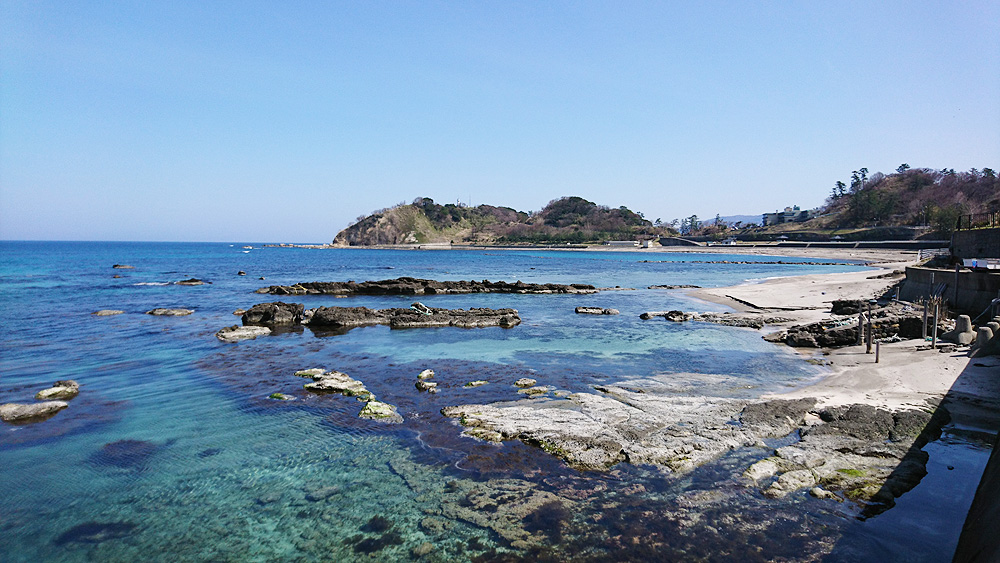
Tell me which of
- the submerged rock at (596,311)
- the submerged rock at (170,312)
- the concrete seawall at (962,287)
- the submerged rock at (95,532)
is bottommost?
the submerged rock at (596,311)

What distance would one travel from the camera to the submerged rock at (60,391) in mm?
13023

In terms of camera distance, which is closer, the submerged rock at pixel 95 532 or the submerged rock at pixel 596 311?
the submerged rock at pixel 95 532

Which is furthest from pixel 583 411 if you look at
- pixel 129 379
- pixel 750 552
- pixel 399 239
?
pixel 399 239

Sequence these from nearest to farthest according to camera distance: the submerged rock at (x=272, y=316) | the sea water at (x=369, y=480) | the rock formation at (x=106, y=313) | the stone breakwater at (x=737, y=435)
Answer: the sea water at (x=369, y=480) < the stone breakwater at (x=737, y=435) < the submerged rock at (x=272, y=316) < the rock formation at (x=106, y=313)

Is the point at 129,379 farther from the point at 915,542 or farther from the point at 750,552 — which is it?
the point at 915,542

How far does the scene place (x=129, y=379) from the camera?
15.1 m

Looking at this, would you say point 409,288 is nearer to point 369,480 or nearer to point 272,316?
point 272,316

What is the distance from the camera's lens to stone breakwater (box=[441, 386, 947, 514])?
8.23 metres

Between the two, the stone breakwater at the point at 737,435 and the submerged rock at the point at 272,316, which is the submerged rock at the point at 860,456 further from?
the submerged rock at the point at 272,316

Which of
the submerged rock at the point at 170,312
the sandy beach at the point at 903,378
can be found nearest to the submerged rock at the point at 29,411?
the submerged rock at the point at 170,312

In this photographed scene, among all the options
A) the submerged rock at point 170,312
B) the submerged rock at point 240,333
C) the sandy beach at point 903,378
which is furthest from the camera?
the submerged rock at point 170,312

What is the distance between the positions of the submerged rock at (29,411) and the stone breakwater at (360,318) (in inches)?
447

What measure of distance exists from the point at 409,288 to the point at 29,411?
28.5 meters

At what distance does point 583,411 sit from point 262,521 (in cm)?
656
